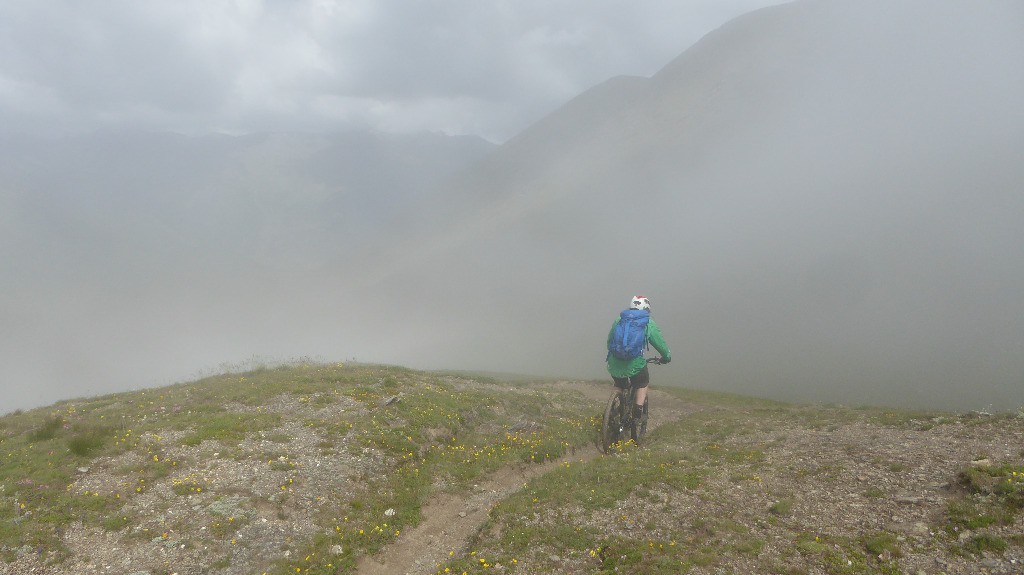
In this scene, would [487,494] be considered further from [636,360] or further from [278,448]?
[278,448]

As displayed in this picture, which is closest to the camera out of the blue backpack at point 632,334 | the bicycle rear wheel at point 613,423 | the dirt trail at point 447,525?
the dirt trail at point 447,525

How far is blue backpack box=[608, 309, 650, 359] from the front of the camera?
19.4m

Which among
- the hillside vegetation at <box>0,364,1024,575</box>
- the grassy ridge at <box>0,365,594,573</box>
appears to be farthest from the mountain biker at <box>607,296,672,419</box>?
the grassy ridge at <box>0,365,594,573</box>

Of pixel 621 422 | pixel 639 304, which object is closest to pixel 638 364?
pixel 639 304

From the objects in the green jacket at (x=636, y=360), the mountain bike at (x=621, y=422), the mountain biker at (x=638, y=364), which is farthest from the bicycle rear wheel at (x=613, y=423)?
the green jacket at (x=636, y=360)

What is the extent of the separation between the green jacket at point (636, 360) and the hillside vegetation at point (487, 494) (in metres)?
3.03

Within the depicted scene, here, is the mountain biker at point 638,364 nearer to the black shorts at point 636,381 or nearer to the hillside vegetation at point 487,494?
the black shorts at point 636,381

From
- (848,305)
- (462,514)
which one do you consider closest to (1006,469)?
(462,514)

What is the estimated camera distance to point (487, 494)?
56.9ft

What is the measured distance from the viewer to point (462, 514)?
626 inches

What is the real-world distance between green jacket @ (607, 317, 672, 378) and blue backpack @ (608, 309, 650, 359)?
254 mm

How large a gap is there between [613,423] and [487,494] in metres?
7.04

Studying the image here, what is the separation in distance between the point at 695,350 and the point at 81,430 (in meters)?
128

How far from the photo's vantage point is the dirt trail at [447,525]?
13.3 meters
